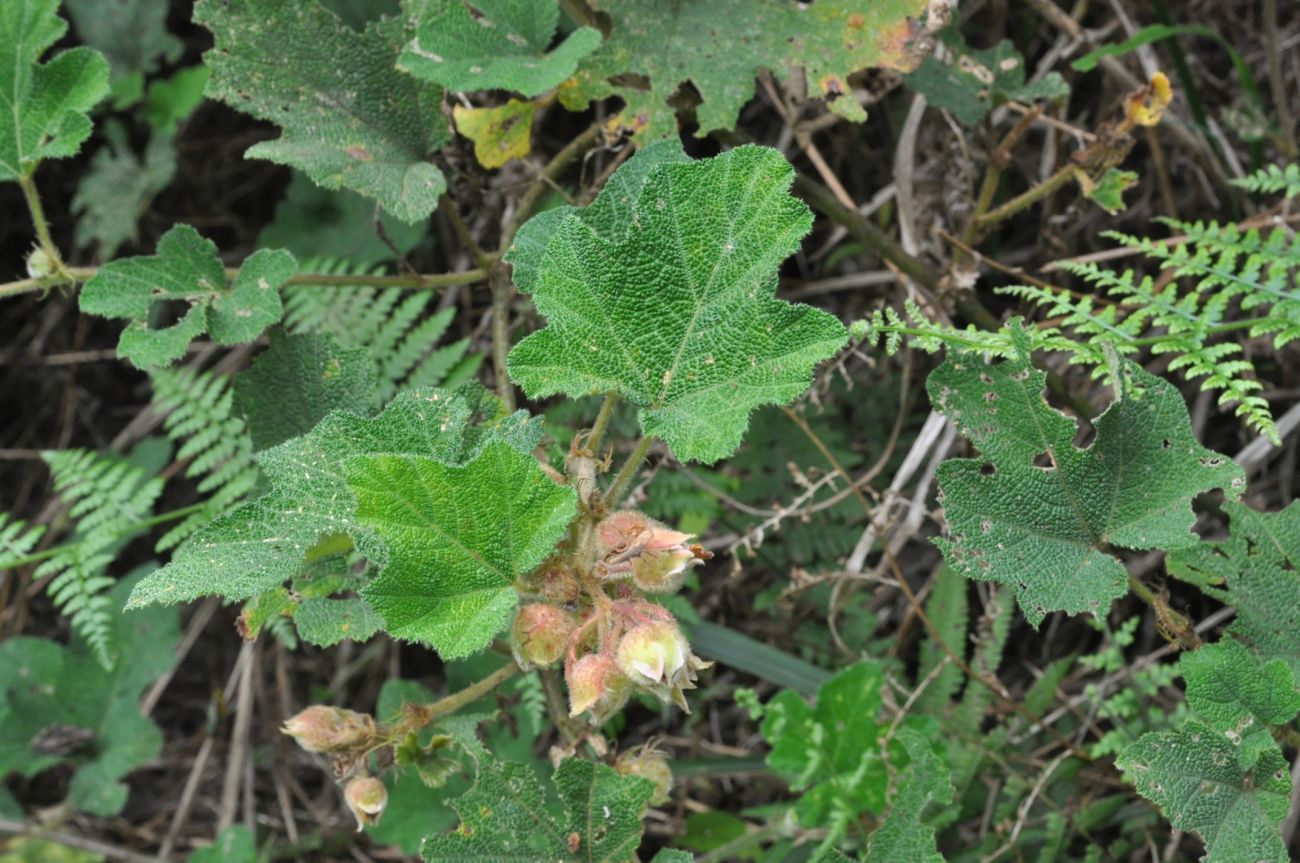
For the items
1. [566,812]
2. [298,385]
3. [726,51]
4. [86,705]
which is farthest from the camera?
[86,705]

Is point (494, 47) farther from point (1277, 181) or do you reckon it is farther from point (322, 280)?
point (1277, 181)

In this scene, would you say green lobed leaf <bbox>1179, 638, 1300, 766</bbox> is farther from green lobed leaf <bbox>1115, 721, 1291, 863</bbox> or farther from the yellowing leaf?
the yellowing leaf

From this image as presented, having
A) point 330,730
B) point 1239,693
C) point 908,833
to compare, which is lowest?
point 908,833

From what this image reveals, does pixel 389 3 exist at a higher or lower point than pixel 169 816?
higher

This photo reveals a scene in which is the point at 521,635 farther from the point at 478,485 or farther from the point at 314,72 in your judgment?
the point at 314,72

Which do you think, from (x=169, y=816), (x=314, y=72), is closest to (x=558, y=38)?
(x=314, y=72)

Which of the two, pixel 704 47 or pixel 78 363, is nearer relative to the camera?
pixel 704 47

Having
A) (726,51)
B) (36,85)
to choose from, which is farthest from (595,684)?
(36,85)

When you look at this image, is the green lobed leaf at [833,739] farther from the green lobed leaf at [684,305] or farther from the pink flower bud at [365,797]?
the green lobed leaf at [684,305]
